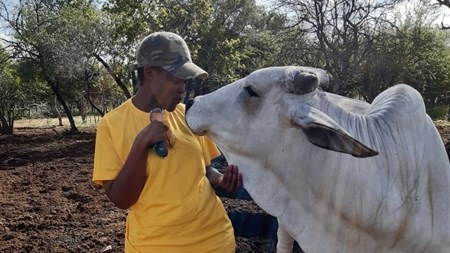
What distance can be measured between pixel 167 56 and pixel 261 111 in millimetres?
507

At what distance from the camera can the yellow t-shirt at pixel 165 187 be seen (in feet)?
6.51

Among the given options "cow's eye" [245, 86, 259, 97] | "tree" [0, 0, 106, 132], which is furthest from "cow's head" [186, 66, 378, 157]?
"tree" [0, 0, 106, 132]

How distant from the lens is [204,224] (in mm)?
2076

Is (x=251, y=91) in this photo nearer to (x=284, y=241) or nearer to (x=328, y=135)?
(x=328, y=135)

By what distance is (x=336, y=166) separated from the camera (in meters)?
1.64

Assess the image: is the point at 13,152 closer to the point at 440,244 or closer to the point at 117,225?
the point at 117,225

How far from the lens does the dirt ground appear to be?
17.4ft

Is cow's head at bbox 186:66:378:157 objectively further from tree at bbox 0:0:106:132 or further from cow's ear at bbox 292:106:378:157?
tree at bbox 0:0:106:132

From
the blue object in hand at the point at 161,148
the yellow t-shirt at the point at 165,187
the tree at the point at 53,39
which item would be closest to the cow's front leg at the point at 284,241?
the yellow t-shirt at the point at 165,187

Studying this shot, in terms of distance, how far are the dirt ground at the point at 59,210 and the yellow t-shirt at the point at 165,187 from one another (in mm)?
2388

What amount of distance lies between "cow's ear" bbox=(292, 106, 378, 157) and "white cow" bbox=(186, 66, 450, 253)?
20mm

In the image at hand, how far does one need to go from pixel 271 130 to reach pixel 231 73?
1766 centimetres

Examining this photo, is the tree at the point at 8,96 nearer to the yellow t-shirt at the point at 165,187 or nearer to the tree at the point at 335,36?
the tree at the point at 335,36

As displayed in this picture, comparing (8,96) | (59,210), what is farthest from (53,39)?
(59,210)
